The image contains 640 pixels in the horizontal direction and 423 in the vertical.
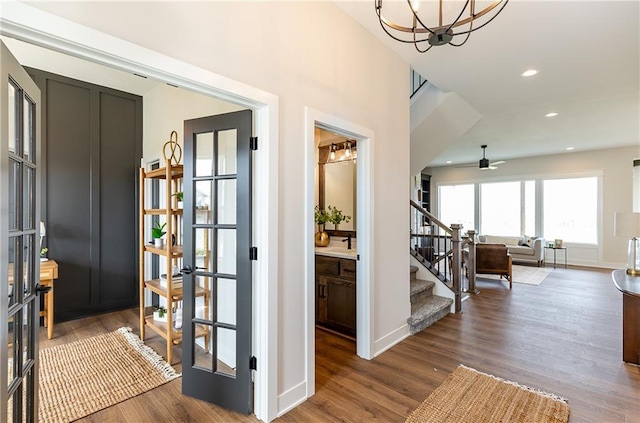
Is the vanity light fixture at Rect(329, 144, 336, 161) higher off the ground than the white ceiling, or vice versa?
the white ceiling

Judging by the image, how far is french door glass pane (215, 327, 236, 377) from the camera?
2164 mm

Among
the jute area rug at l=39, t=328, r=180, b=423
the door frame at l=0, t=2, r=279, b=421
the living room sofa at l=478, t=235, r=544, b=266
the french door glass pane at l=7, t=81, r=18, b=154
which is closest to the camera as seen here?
the french door glass pane at l=7, t=81, r=18, b=154

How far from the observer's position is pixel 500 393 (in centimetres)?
227

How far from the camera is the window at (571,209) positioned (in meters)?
7.70

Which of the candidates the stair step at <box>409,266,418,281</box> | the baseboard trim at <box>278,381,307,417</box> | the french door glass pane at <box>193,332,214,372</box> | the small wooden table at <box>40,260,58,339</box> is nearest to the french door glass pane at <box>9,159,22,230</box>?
the french door glass pane at <box>193,332,214,372</box>

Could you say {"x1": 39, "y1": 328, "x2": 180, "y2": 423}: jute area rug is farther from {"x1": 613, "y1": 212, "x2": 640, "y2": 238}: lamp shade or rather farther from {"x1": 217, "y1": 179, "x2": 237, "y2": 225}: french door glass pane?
{"x1": 613, "y1": 212, "x2": 640, "y2": 238}: lamp shade

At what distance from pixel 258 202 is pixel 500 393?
7.73ft

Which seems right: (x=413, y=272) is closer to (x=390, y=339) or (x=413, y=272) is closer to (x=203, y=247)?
(x=390, y=339)

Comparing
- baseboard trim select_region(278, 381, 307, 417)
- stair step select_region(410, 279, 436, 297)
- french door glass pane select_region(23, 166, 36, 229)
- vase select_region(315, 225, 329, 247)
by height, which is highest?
french door glass pane select_region(23, 166, 36, 229)

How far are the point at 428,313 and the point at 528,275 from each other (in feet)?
14.6

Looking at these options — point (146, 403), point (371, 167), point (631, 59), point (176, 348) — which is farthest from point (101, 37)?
point (631, 59)

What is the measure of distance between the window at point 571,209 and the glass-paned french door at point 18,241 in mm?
10387

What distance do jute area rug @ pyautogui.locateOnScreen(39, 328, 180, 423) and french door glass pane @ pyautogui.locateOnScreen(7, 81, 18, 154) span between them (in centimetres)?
186

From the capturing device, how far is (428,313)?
3600 mm
